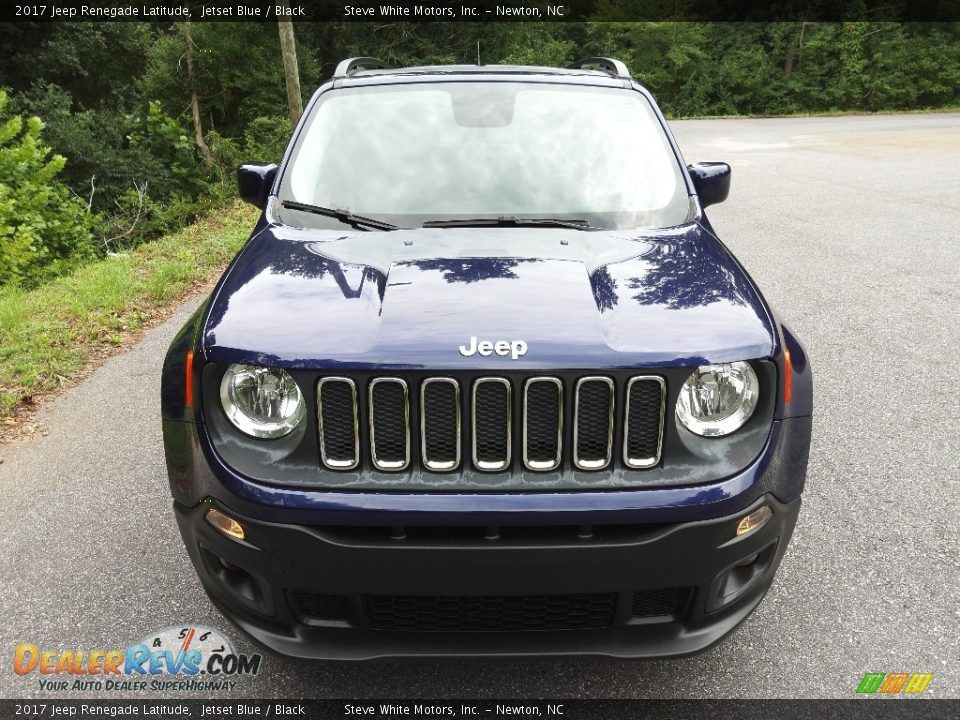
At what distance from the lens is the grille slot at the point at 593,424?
203 centimetres

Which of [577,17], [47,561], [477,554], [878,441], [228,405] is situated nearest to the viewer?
[477,554]

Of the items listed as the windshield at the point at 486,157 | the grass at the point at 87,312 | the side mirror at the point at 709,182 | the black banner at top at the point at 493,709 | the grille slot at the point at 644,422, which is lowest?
the grass at the point at 87,312

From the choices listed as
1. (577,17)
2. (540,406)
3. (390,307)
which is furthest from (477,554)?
(577,17)

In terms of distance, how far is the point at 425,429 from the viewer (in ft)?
6.69

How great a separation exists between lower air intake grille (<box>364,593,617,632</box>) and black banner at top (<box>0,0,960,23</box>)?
23414 millimetres

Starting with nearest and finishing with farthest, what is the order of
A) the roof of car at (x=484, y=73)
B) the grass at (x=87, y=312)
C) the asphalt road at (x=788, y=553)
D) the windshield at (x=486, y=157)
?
the asphalt road at (x=788, y=553) → the windshield at (x=486, y=157) → the roof of car at (x=484, y=73) → the grass at (x=87, y=312)

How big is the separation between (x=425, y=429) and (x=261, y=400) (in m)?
0.47

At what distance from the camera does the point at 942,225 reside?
31.4 ft

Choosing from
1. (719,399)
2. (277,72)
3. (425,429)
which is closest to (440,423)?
(425,429)

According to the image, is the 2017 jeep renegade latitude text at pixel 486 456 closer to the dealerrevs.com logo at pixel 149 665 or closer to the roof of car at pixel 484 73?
the dealerrevs.com logo at pixel 149 665

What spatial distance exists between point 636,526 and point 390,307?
2.94 feet

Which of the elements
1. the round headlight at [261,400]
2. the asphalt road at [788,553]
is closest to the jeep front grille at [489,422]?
the round headlight at [261,400]

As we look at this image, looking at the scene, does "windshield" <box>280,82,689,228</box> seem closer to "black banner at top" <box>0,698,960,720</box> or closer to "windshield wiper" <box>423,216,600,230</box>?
"windshield wiper" <box>423,216,600,230</box>

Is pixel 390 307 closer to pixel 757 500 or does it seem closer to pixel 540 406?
pixel 540 406
